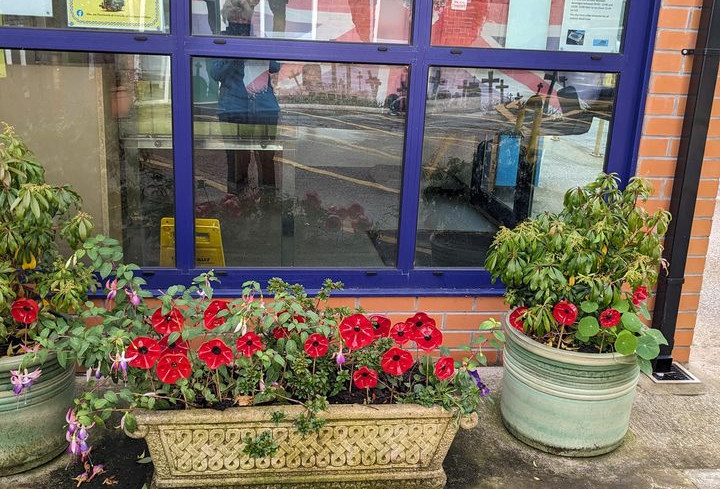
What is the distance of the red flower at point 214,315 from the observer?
2586 mm

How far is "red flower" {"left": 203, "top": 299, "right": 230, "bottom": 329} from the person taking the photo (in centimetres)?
259

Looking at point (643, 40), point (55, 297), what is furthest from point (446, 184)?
point (55, 297)

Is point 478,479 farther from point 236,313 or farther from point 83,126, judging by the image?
point 83,126

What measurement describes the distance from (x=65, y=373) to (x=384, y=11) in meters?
2.17

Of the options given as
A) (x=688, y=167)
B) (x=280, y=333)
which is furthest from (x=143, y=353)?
(x=688, y=167)

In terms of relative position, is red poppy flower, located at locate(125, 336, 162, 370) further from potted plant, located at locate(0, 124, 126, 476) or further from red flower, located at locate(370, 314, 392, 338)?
red flower, located at locate(370, 314, 392, 338)

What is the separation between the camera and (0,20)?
3.00 m

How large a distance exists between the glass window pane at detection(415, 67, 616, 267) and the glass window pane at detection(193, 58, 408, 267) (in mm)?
209

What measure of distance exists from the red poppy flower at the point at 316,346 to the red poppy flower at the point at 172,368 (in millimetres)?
439

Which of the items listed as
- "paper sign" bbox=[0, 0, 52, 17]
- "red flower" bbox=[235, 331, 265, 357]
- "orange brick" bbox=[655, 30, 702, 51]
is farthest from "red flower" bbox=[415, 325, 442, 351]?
"paper sign" bbox=[0, 0, 52, 17]

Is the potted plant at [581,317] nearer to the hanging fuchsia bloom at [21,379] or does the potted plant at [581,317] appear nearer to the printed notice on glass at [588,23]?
the printed notice on glass at [588,23]

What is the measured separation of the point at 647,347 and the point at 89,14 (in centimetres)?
283

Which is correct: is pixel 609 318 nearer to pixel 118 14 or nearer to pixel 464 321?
pixel 464 321

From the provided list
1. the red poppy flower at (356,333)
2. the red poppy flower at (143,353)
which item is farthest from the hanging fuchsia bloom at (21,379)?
the red poppy flower at (356,333)
